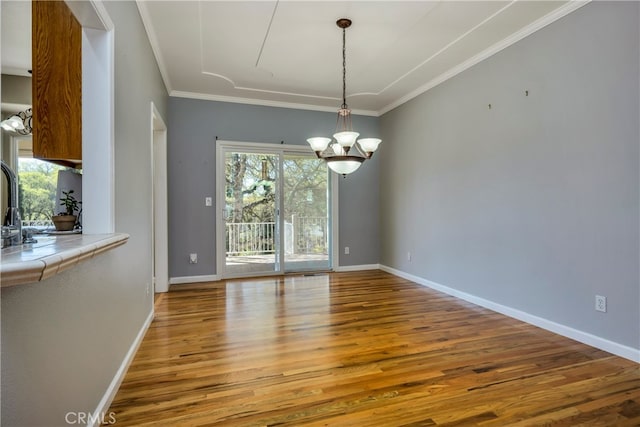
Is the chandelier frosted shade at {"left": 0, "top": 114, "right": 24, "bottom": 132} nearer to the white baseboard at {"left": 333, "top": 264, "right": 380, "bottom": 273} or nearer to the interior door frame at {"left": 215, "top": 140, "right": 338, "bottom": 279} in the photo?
the interior door frame at {"left": 215, "top": 140, "right": 338, "bottom": 279}

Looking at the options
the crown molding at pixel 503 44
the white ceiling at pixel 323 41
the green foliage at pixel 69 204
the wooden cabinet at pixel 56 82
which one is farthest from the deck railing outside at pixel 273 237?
the wooden cabinet at pixel 56 82

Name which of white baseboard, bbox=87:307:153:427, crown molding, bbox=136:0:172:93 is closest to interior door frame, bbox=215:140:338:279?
crown molding, bbox=136:0:172:93

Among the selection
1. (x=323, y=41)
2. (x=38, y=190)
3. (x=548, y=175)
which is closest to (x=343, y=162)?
(x=323, y=41)

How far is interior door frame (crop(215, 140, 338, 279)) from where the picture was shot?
195 inches

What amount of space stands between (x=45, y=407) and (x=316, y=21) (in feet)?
10.5

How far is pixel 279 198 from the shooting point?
17.3 ft

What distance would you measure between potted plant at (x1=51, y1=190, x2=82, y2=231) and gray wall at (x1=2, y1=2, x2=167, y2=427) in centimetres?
24

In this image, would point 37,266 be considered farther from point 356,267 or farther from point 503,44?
point 356,267

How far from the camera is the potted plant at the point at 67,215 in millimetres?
1831

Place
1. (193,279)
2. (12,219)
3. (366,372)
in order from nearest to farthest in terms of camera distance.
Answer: (12,219) < (366,372) < (193,279)

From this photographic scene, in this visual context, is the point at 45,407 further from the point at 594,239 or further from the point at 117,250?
the point at 594,239

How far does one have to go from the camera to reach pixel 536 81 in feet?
9.93

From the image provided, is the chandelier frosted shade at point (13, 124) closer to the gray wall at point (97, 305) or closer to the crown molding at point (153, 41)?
the gray wall at point (97, 305)

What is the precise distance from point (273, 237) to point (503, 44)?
12.8 ft
